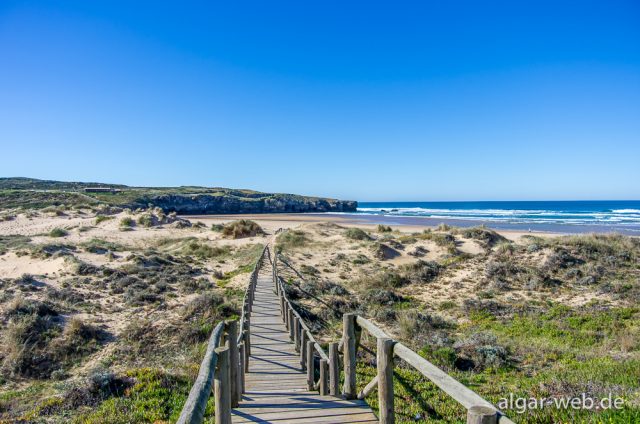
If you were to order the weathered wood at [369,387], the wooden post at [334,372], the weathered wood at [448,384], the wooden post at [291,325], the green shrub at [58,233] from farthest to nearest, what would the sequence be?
1. the green shrub at [58,233]
2. the wooden post at [291,325]
3. the wooden post at [334,372]
4. the weathered wood at [369,387]
5. the weathered wood at [448,384]

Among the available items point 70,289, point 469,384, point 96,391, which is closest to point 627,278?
point 469,384

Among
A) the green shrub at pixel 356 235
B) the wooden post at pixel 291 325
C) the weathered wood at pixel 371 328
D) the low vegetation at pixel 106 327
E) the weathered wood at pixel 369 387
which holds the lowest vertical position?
the low vegetation at pixel 106 327

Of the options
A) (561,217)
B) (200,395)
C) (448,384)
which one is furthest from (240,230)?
(561,217)

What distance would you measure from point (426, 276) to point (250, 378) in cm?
1489

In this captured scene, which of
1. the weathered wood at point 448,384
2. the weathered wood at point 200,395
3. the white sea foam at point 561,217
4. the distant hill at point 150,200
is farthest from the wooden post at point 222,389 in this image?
the distant hill at point 150,200

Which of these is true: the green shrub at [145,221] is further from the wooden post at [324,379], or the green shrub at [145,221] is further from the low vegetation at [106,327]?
the wooden post at [324,379]

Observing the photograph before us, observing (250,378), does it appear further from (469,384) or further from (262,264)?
(262,264)

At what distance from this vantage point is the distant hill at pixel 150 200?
58250 millimetres

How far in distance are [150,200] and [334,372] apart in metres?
81.5

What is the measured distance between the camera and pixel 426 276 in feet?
66.1

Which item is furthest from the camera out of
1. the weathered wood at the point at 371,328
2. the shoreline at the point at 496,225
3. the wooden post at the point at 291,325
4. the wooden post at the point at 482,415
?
the shoreline at the point at 496,225

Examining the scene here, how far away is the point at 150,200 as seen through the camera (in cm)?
7831

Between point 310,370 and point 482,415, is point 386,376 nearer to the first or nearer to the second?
point 482,415

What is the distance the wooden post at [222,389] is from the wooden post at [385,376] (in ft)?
5.13
